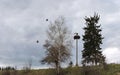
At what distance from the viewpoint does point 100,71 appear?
7081 cm

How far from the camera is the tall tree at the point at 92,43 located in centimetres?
7381

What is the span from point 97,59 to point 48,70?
33.6 feet

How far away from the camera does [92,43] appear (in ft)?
246

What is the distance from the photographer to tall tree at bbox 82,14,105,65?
73812 mm

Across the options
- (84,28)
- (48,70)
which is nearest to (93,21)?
(84,28)

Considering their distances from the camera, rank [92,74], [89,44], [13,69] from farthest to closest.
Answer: [13,69] → [89,44] → [92,74]

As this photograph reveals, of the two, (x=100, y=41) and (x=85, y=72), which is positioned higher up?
(x=100, y=41)

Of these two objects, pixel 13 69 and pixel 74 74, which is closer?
pixel 74 74

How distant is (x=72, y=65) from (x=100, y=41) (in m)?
7.48

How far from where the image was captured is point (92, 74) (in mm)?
70000

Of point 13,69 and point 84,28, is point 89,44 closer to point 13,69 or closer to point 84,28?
point 84,28

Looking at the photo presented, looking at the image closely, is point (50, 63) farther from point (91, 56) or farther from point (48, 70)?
point (91, 56)

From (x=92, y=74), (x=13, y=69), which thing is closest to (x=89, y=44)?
(x=92, y=74)

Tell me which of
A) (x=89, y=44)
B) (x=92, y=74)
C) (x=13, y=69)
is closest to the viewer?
(x=92, y=74)
